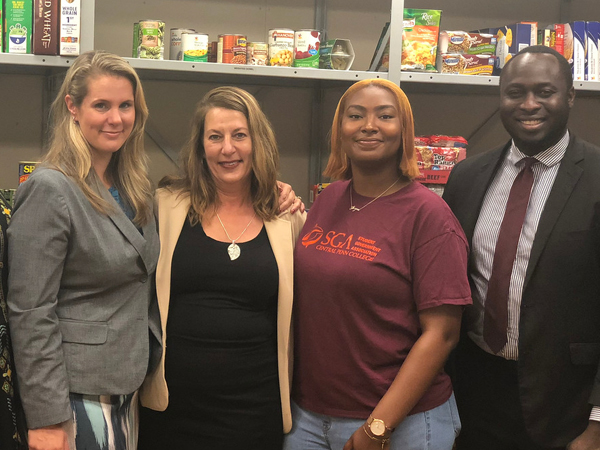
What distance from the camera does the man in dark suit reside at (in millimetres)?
1675

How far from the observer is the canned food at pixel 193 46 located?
7.65ft

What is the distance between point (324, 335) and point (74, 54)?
4.18 ft

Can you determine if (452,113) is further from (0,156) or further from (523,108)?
(0,156)

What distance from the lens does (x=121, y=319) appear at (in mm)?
1547

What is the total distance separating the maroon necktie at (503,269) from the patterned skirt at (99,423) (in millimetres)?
975

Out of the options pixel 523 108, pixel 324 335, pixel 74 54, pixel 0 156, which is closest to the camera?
pixel 324 335

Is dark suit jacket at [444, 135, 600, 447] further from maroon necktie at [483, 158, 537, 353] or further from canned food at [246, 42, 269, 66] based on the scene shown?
canned food at [246, 42, 269, 66]

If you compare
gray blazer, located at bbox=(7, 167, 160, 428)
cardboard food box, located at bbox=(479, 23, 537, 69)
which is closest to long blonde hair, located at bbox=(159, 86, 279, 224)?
gray blazer, located at bbox=(7, 167, 160, 428)

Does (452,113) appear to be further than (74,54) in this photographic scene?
Yes

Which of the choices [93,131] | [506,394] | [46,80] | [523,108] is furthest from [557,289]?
[46,80]

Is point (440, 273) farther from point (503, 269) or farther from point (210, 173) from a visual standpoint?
point (210, 173)

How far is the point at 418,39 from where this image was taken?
2.49 m

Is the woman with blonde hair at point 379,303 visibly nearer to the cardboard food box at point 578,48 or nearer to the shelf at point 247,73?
the shelf at point 247,73

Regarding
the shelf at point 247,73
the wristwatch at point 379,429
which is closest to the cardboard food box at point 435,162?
the shelf at point 247,73
